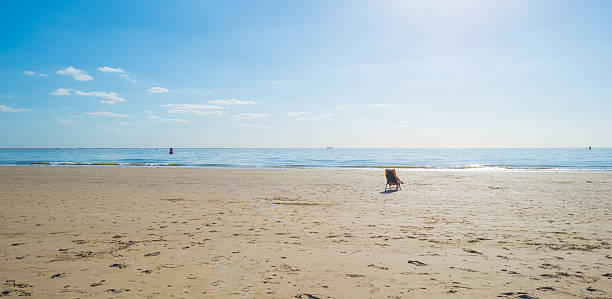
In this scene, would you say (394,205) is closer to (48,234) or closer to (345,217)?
(345,217)

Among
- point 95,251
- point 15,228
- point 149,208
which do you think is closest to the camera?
point 95,251

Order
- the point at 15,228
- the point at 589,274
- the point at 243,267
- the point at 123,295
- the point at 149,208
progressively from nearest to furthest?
the point at 123,295 → the point at 589,274 → the point at 243,267 → the point at 15,228 → the point at 149,208

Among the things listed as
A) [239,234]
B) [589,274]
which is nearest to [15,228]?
[239,234]

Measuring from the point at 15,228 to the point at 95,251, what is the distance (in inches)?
127

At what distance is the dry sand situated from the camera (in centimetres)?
420

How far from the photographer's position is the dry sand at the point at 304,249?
4.20 metres

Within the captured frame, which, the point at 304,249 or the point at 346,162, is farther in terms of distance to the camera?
the point at 346,162

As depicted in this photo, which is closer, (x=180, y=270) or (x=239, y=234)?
(x=180, y=270)

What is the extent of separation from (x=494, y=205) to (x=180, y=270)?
10193 millimetres

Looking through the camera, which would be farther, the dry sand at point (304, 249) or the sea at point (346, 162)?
the sea at point (346, 162)

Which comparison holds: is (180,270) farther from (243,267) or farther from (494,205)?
(494,205)

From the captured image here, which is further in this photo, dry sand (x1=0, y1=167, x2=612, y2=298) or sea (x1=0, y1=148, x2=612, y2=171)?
sea (x1=0, y1=148, x2=612, y2=171)

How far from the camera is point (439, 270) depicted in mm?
4812

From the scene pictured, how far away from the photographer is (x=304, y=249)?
5871mm
